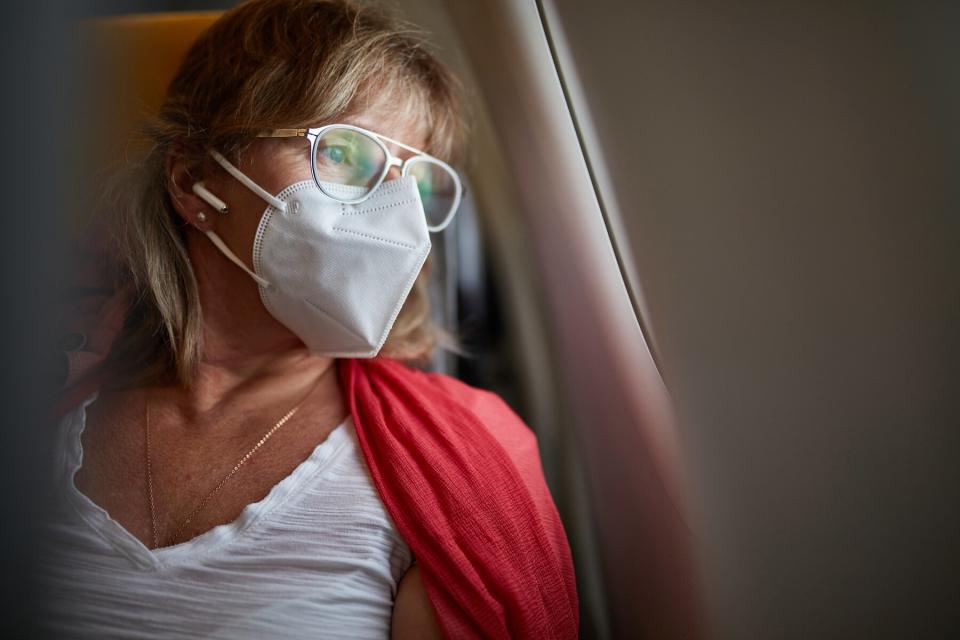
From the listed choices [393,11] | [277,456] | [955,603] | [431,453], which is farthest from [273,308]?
[955,603]

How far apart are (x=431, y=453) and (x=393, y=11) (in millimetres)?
802

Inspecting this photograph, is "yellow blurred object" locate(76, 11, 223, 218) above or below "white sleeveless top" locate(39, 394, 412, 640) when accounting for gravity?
above

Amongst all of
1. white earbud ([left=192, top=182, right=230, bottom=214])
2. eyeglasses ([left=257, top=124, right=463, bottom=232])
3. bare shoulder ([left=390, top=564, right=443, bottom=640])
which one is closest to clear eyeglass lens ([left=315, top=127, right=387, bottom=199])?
eyeglasses ([left=257, top=124, right=463, bottom=232])

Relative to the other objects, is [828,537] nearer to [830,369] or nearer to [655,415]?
[830,369]

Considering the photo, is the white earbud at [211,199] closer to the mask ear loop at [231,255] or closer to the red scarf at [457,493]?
the mask ear loop at [231,255]

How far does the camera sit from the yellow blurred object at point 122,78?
1.50ft

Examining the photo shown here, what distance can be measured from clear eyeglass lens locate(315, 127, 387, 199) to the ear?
22 cm

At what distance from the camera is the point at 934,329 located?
0.53 m

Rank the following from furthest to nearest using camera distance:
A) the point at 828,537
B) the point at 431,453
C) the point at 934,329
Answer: the point at 431,453 → the point at 828,537 → the point at 934,329

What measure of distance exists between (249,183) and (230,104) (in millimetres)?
146

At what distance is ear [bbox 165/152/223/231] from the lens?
1032mm

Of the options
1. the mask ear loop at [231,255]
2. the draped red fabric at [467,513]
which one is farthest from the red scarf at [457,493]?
the mask ear loop at [231,255]

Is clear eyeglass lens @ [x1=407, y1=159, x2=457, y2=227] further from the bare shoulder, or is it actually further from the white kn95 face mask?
the bare shoulder

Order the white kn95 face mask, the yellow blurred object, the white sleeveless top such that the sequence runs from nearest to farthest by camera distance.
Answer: the yellow blurred object < the white sleeveless top < the white kn95 face mask
